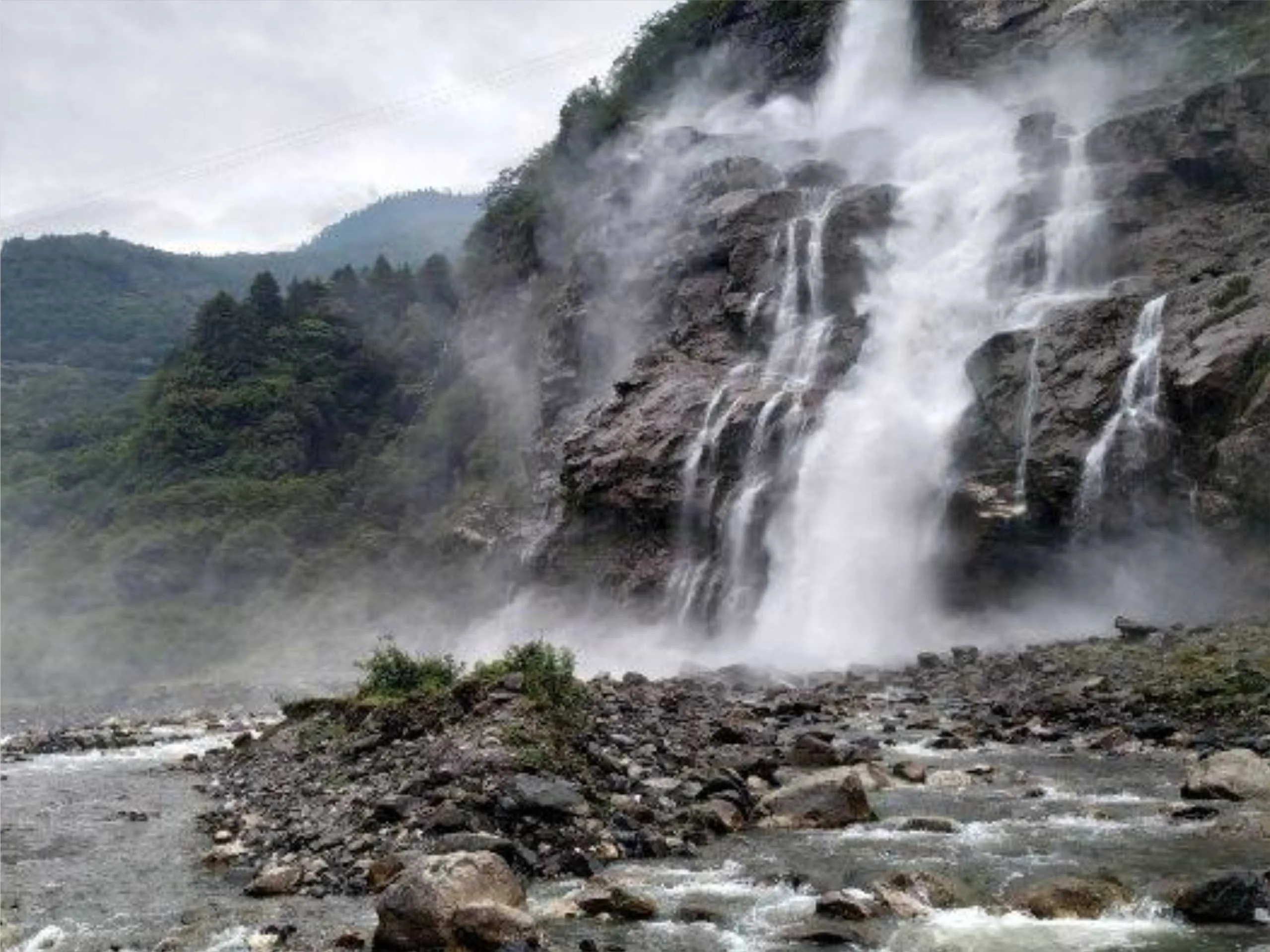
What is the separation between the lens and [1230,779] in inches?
580

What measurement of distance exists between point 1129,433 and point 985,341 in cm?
719

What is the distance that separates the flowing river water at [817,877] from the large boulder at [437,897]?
53cm

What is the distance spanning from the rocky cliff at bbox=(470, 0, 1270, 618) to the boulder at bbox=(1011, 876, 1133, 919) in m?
21.9

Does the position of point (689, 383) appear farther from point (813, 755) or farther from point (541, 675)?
point (813, 755)

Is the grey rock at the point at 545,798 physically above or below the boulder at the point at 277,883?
above

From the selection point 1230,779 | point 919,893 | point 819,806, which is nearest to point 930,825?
point 819,806

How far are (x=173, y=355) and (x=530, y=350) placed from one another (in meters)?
44.3

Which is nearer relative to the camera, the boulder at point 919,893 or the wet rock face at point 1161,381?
the boulder at point 919,893

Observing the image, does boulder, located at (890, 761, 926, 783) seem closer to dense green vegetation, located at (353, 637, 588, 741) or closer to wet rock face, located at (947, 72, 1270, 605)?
dense green vegetation, located at (353, 637, 588, 741)

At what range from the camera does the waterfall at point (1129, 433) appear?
3278cm

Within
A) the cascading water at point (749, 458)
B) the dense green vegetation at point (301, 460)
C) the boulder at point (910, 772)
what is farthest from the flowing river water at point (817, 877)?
the dense green vegetation at point (301, 460)

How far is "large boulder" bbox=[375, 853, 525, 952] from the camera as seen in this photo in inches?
417

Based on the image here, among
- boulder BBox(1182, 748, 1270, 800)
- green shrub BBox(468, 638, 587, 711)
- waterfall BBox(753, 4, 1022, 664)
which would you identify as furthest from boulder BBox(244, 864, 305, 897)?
waterfall BBox(753, 4, 1022, 664)

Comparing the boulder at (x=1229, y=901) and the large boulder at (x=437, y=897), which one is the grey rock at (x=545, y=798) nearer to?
the large boulder at (x=437, y=897)
